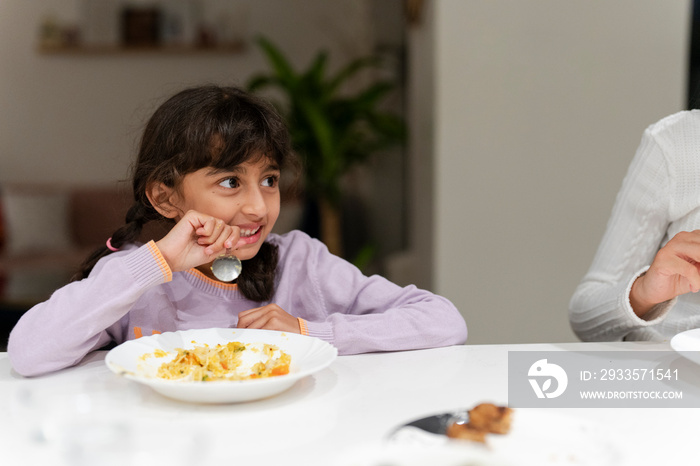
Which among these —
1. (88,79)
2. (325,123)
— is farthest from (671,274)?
(88,79)

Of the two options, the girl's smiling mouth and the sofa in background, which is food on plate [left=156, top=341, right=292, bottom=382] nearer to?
the girl's smiling mouth

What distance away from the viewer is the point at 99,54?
15.0 ft

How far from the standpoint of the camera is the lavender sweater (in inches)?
35.8

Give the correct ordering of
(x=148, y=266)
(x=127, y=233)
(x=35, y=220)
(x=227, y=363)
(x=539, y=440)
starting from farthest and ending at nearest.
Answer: (x=35, y=220) < (x=127, y=233) < (x=148, y=266) < (x=227, y=363) < (x=539, y=440)

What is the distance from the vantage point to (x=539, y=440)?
631mm

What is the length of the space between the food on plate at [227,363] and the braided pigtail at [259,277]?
10.0 inches

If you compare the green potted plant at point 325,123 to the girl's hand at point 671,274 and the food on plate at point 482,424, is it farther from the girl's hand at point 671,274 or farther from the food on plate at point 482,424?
the food on plate at point 482,424

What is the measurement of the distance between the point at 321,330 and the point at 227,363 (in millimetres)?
207

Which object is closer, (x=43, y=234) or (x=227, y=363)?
(x=227, y=363)

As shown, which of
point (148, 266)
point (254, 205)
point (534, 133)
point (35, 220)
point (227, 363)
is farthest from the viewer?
point (35, 220)

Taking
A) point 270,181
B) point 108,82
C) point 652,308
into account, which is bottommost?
point 652,308

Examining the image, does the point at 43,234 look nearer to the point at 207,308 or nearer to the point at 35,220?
the point at 35,220

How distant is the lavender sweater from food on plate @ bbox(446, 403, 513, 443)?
34 centimetres

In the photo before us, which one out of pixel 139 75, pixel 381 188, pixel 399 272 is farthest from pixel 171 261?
pixel 139 75
